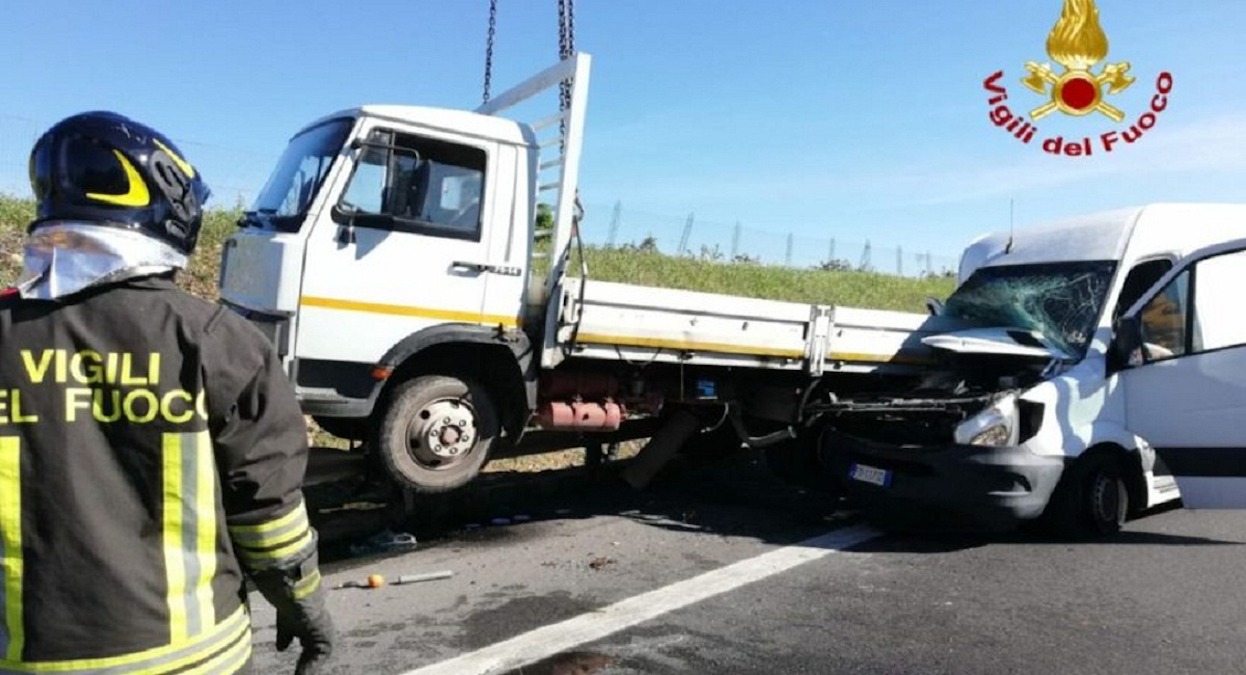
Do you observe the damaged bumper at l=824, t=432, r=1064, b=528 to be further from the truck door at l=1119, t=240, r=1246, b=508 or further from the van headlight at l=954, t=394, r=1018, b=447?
the truck door at l=1119, t=240, r=1246, b=508

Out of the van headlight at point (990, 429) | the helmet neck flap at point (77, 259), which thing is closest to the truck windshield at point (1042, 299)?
the van headlight at point (990, 429)

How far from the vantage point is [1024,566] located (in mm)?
5762

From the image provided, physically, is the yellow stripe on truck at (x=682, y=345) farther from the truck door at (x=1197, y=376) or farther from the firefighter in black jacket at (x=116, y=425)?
the firefighter in black jacket at (x=116, y=425)

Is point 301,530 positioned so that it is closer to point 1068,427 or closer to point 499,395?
point 499,395

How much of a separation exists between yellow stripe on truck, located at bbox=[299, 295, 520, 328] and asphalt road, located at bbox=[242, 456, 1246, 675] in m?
1.48

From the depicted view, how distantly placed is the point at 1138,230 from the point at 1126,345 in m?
1.10

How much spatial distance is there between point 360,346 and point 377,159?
116cm

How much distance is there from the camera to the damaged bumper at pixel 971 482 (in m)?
5.95

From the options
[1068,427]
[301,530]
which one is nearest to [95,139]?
[301,530]

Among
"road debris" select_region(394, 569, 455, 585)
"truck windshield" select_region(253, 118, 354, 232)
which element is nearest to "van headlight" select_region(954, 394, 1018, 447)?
"road debris" select_region(394, 569, 455, 585)

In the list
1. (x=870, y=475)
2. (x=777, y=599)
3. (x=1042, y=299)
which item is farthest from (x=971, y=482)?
(x=1042, y=299)

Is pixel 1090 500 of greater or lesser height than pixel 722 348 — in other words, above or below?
below

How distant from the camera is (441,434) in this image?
5965mm

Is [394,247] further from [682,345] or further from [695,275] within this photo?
[695,275]
